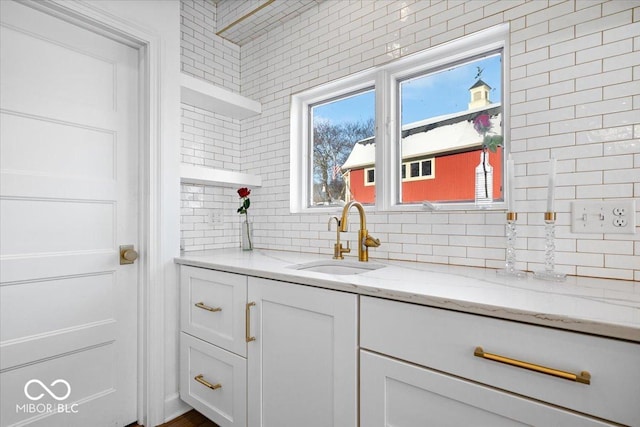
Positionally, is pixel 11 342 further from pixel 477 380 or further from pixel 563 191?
pixel 563 191

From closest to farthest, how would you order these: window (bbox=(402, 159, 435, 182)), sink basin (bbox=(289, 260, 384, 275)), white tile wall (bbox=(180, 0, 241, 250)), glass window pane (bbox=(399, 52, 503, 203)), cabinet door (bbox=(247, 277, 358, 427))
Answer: cabinet door (bbox=(247, 277, 358, 427)) < glass window pane (bbox=(399, 52, 503, 203)) < sink basin (bbox=(289, 260, 384, 275)) < window (bbox=(402, 159, 435, 182)) < white tile wall (bbox=(180, 0, 241, 250))

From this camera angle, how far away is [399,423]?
1.06 metres

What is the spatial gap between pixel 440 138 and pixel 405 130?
8.4 inches

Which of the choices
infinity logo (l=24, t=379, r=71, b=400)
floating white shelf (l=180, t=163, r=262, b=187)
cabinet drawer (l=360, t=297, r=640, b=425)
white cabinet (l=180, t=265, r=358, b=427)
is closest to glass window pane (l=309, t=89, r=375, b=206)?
floating white shelf (l=180, t=163, r=262, b=187)

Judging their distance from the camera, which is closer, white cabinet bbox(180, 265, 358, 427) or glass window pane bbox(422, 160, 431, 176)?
white cabinet bbox(180, 265, 358, 427)

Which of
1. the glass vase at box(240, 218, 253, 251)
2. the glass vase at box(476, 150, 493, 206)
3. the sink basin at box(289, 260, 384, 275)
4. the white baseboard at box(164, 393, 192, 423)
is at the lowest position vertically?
the white baseboard at box(164, 393, 192, 423)

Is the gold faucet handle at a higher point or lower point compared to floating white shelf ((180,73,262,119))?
lower

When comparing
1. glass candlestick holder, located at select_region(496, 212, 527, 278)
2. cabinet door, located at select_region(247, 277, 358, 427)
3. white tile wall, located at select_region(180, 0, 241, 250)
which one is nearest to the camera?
cabinet door, located at select_region(247, 277, 358, 427)

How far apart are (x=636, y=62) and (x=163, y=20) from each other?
2229mm

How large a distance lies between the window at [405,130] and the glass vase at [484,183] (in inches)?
0.7

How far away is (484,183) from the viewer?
1.59 m

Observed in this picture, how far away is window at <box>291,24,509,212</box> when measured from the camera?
1.65 m

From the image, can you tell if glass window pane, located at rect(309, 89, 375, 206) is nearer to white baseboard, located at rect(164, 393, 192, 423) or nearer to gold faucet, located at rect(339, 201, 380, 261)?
gold faucet, located at rect(339, 201, 380, 261)

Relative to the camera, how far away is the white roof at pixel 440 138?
66.1 inches
